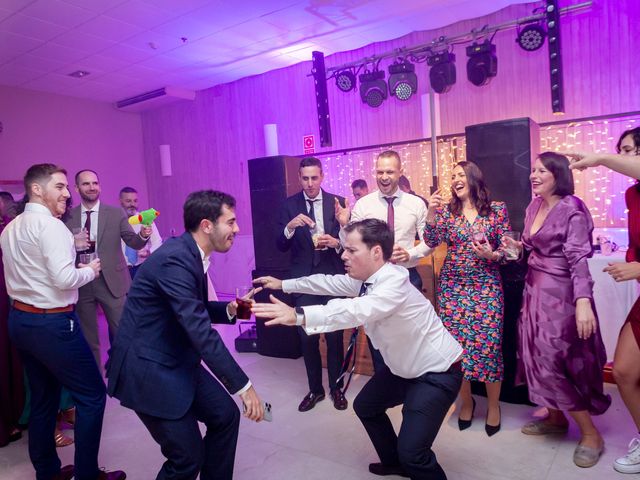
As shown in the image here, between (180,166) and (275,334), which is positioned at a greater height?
(180,166)

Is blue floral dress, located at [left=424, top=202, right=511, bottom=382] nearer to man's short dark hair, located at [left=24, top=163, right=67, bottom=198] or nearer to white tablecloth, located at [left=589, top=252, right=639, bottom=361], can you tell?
white tablecloth, located at [left=589, top=252, right=639, bottom=361]

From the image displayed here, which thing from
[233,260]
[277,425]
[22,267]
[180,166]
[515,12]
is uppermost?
[515,12]

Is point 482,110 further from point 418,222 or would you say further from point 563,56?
point 418,222

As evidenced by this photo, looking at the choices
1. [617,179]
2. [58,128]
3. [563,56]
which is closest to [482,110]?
[563,56]

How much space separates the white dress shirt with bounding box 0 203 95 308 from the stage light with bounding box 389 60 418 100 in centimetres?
422

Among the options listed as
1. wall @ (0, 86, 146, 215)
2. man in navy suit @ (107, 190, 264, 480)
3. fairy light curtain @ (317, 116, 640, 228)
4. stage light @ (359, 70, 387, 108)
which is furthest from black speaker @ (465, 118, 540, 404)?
wall @ (0, 86, 146, 215)

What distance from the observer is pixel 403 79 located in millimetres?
5520

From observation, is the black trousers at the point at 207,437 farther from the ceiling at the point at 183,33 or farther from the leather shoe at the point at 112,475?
the ceiling at the point at 183,33

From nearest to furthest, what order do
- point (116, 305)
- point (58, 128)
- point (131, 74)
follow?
point (116, 305), point (131, 74), point (58, 128)

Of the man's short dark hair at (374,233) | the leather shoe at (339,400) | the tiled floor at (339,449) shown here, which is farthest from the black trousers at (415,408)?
the leather shoe at (339,400)

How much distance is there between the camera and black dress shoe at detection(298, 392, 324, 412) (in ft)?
10.8

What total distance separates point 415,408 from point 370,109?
477 centimetres

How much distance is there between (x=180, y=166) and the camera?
27.2ft

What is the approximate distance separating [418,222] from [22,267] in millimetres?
2324
